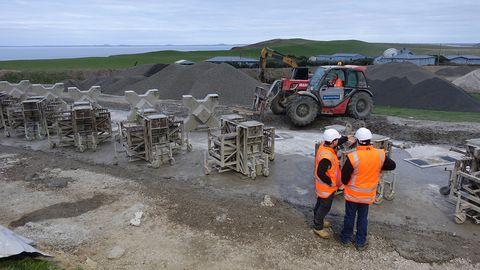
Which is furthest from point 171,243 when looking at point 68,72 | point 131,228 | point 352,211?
point 68,72

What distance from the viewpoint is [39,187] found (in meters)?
8.78

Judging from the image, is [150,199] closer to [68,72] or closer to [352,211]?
[352,211]

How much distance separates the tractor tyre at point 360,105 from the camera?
1443cm

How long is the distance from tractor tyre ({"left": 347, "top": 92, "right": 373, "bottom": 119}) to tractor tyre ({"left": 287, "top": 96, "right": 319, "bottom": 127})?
1.57 m

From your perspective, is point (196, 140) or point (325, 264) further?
point (196, 140)

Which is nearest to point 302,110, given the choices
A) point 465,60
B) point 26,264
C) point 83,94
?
point 83,94

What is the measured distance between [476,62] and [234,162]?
5840cm

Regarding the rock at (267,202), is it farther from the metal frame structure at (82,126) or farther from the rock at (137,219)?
the metal frame structure at (82,126)

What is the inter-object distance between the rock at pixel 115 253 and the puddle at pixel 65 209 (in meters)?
1.85

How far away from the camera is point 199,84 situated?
73.2ft

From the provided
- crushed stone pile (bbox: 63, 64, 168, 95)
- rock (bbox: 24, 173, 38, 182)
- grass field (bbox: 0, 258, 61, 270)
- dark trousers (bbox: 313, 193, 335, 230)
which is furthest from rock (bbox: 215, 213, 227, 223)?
crushed stone pile (bbox: 63, 64, 168, 95)

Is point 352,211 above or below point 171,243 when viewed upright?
above

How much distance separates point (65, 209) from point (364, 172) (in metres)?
5.98

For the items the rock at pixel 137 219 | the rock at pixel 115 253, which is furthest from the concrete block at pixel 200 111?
the rock at pixel 115 253
